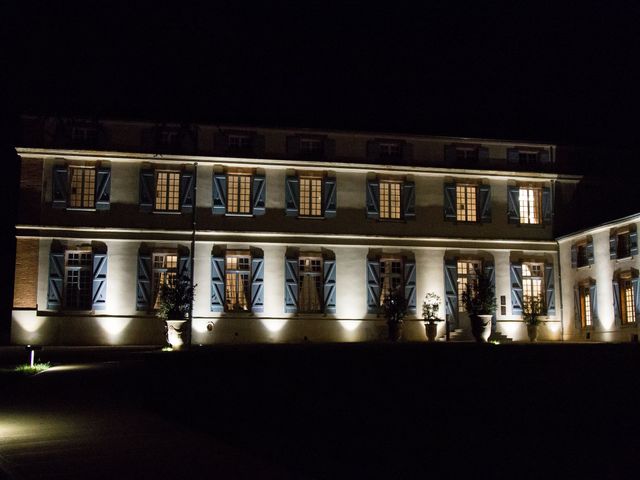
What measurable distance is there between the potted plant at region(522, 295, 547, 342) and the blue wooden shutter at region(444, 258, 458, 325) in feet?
8.20

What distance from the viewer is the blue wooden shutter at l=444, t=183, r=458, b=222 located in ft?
89.4

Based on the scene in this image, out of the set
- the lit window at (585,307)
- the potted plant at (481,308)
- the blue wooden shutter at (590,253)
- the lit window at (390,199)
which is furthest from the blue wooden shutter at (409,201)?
the lit window at (585,307)

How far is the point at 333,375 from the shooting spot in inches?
466

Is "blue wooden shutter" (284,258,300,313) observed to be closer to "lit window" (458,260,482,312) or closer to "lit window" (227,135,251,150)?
"lit window" (227,135,251,150)

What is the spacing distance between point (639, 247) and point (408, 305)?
7689mm

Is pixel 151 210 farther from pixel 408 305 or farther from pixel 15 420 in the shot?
pixel 15 420

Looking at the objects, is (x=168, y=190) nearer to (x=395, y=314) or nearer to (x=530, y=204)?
(x=395, y=314)

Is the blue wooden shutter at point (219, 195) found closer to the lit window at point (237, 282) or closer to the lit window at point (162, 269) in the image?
the lit window at point (237, 282)

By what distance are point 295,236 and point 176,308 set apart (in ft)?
18.2

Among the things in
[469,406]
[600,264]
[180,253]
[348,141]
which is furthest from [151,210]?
[469,406]

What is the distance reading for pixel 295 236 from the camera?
26.1 metres

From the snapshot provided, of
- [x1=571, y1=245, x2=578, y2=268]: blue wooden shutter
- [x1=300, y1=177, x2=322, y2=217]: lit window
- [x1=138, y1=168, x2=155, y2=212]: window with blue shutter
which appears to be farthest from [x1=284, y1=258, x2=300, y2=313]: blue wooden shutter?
[x1=571, y1=245, x2=578, y2=268]: blue wooden shutter

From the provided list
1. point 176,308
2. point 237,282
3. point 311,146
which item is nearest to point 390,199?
point 311,146

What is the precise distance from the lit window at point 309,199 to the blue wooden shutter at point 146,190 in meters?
5.07
